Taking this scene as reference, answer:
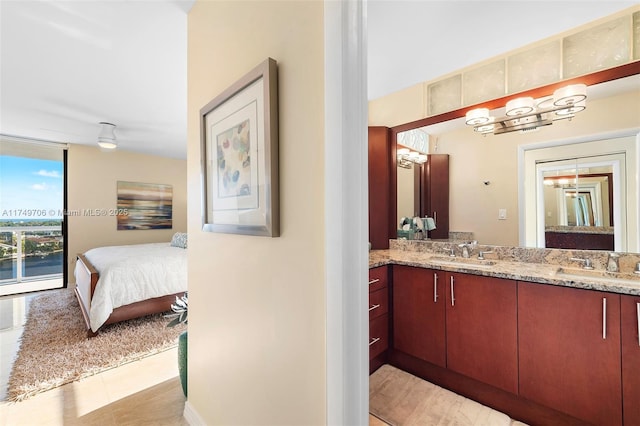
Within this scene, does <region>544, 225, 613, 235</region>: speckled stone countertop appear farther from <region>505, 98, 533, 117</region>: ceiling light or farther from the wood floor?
the wood floor

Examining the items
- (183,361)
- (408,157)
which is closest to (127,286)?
(183,361)

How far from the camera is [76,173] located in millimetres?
4695

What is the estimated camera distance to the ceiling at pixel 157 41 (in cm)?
154

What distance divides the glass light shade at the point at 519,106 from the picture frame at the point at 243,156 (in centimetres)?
196

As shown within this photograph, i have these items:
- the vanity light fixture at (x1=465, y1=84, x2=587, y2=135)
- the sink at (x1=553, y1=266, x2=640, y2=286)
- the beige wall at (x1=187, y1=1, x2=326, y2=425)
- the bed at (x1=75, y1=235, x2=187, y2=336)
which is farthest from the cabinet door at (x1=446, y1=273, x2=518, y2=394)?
the bed at (x1=75, y1=235, x2=187, y2=336)

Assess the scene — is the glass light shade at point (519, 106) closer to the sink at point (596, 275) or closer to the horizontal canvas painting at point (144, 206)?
the sink at point (596, 275)

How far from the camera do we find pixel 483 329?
1.75 meters

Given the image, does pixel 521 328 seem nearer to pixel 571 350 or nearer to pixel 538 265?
pixel 571 350

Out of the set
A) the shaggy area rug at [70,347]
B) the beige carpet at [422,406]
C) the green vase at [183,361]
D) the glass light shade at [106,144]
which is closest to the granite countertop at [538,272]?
the beige carpet at [422,406]

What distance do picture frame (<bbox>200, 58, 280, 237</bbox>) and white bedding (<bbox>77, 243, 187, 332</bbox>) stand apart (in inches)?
85.2

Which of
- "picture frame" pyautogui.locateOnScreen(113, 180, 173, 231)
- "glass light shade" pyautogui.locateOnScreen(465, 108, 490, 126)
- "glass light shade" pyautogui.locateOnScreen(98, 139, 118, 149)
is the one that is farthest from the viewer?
"picture frame" pyautogui.locateOnScreen(113, 180, 173, 231)

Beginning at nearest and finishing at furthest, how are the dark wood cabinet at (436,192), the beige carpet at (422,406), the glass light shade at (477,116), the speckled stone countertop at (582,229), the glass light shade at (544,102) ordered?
the beige carpet at (422,406)
the speckled stone countertop at (582,229)
the glass light shade at (544,102)
the glass light shade at (477,116)
the dark wood cabinet at (436,192)

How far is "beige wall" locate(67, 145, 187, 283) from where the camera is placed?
184 inches

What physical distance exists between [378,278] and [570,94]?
1.79 m
